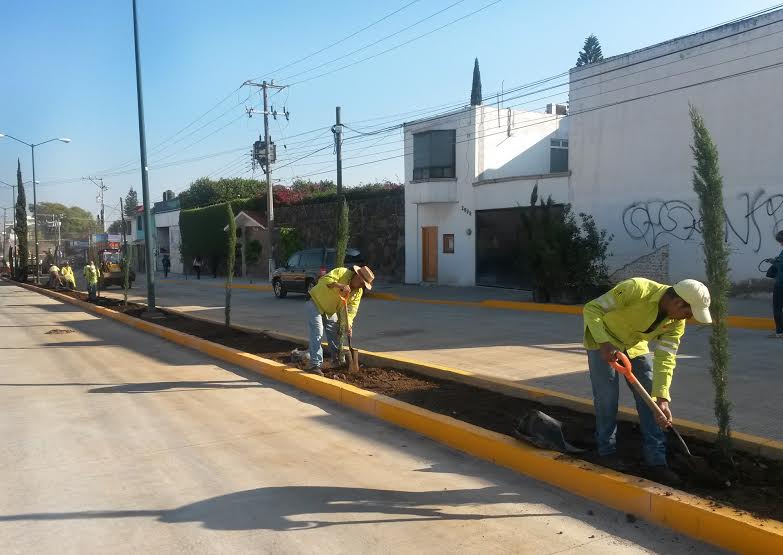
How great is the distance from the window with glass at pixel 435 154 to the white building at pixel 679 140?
5128 mm

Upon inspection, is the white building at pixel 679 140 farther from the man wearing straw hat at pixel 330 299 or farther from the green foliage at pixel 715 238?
the green foliage at pixel 715 238

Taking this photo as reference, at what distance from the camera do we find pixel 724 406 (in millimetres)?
4121

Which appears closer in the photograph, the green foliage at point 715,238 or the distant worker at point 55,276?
the green foliage at point 715,238

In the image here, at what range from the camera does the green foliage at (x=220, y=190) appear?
180 feet

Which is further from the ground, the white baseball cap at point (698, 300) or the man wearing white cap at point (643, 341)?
the white baseball cap at point (698, 300)

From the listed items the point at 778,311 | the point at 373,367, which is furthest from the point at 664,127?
the point at 373,367

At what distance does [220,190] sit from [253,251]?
21.1m

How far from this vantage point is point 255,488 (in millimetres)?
4375

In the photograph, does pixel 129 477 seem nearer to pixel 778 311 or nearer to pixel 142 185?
pixel 778 311

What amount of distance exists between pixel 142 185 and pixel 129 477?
13269 millimetres

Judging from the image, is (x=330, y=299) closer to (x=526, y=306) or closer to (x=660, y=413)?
(x=660, y=413)

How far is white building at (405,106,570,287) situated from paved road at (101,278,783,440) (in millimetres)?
4978

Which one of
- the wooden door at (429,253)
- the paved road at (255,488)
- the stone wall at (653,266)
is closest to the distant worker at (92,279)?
the wooden door at (429,253)

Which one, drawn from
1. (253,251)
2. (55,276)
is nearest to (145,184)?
(55,276)
